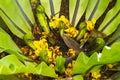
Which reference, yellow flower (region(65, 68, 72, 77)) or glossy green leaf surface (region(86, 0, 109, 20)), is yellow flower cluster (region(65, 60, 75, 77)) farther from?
glossy green leaf surface (region(86, 0, 109, 20))

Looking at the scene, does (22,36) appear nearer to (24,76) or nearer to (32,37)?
(32,37)

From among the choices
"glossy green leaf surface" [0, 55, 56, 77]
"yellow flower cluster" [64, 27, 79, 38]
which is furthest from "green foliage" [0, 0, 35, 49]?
"glossy green leaf surface" [0, 55, 56, 77]

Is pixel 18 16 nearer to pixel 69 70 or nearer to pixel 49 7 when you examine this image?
pixel 49 7

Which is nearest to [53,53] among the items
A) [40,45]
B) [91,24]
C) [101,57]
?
[40,45]

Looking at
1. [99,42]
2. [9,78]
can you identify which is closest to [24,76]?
[9,78]

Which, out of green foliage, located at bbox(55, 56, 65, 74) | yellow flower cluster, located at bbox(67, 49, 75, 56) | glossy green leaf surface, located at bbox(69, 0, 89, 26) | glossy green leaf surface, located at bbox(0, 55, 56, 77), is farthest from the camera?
glossy green leaf surface, located at bbox(69, 0, 89, 26)

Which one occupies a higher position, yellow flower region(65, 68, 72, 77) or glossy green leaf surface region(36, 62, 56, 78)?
yellow flower region(65, 68, 72, 77)

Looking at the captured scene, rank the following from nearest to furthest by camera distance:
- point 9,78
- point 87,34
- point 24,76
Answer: point 9,78
point 24,76
point 87,34
